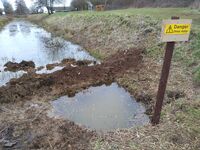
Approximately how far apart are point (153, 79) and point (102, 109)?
7.01ft

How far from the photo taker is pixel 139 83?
7.85 meters

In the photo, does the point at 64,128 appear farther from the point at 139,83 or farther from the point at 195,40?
the point at 195,40

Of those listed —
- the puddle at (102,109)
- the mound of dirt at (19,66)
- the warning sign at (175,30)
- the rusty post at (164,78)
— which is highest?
the warning sign at (175,30)

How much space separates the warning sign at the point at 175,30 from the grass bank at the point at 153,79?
1829mm

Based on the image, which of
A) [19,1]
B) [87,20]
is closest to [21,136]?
[87,20]

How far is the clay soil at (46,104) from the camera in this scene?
5.02 metres

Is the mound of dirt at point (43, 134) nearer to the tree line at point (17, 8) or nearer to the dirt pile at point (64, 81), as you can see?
the dirt pile at point (64, 81)

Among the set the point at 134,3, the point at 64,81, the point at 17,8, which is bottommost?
the point at 17,8

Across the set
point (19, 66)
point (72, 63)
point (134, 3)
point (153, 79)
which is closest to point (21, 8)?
point (134, 3)

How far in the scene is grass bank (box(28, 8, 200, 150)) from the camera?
4.84 m

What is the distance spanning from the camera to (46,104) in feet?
22.3

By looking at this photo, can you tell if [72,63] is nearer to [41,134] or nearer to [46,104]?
[46,104]

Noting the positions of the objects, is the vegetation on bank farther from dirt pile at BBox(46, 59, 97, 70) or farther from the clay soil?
dirt pile at BBox(46, 59, 97, 70)

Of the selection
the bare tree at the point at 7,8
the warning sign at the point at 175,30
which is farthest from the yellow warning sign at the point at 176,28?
the bare tree at the point at 7,8
